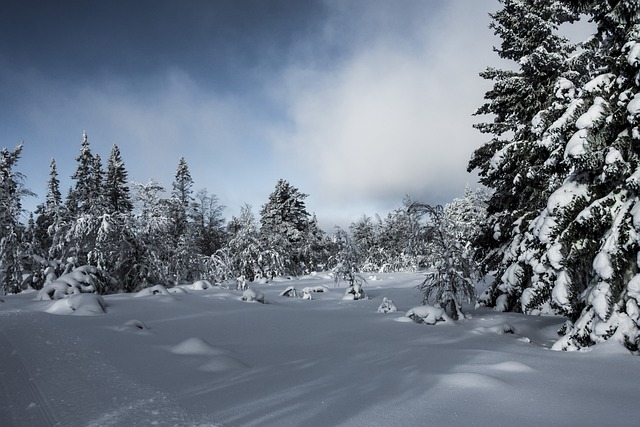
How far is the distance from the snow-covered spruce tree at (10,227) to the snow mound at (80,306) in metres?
12.4

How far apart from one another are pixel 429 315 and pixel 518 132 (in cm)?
720

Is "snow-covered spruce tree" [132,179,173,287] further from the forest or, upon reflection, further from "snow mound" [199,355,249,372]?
"snow mound" [199,355,249,372]

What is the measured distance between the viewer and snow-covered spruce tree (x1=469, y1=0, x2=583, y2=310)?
11.5 m

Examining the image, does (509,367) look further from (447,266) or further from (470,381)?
(447,266)

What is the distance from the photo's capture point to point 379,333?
870cm

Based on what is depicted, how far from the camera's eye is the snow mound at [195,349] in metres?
5.86

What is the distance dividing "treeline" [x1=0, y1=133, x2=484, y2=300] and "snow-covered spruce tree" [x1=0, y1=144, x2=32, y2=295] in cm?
5

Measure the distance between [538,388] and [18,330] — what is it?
7.95 metres

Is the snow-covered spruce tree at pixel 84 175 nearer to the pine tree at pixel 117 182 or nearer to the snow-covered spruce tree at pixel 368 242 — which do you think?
Answer: the pine tree at pixel 117 182

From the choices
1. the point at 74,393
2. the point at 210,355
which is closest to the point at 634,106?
the point at 210,355

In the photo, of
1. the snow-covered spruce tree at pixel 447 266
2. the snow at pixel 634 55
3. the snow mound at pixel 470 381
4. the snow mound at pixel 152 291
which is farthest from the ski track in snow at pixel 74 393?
the snow-covered spruce tree at pixel 447 266

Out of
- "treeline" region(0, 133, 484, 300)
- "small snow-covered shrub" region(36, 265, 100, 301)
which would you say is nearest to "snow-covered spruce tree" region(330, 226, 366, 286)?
"treeline" region(0, 133, 484, 300)

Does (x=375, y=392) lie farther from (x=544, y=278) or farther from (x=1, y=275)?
(x=1, y=275)

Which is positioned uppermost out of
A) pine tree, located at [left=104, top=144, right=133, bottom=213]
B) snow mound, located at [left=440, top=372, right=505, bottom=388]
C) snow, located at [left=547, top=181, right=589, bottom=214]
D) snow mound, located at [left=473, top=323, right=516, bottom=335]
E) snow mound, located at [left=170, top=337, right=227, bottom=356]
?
pine tree, located at [left=104, top=144, right=133, bottom=213]
